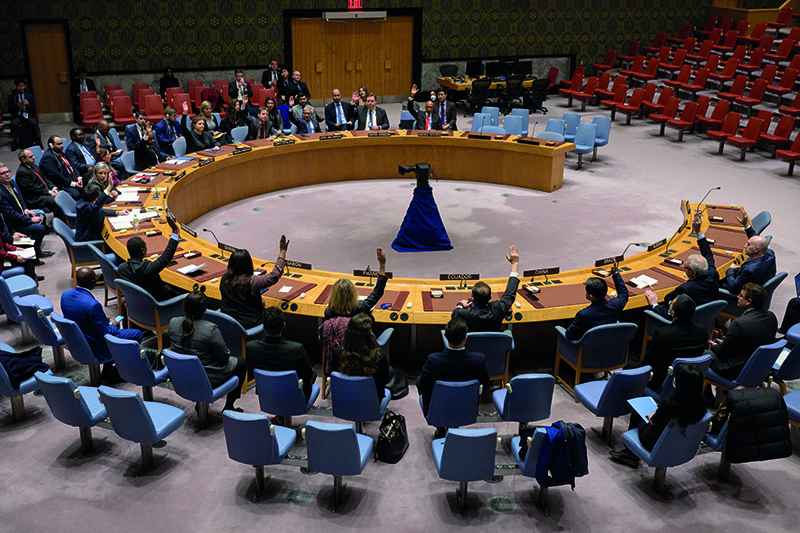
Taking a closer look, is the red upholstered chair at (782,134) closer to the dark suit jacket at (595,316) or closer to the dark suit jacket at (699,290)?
the dark suit jacket at (699,290)

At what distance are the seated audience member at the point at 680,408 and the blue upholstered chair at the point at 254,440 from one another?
2423 millimetres

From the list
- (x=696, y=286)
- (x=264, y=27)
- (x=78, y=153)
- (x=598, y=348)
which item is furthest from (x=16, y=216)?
(x=264, y=27)

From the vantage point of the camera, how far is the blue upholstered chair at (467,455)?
449cm

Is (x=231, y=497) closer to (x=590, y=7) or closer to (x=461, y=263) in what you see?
(x=461, y=263)

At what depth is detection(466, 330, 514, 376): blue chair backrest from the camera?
5.76 metres

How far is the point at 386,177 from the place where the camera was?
13344mm

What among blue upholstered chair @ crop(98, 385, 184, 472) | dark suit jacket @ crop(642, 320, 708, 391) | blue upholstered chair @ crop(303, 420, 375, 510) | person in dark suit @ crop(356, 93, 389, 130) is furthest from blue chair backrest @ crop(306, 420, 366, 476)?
person in dark suit @ crop(356, 93, 389, 130)

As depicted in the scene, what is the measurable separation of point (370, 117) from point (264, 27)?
589 cm

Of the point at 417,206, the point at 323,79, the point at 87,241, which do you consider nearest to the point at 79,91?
the point at 323,79

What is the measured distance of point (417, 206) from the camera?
946cm

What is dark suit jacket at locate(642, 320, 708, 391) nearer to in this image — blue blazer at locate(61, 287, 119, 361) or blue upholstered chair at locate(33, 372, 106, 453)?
blue upholstered chair at locate(33, 372, 106, 453)

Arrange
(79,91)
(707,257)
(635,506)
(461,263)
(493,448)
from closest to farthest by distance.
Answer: (493,448), (635,506), (707,257), (461,263), (79,91)

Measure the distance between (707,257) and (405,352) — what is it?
313 cm

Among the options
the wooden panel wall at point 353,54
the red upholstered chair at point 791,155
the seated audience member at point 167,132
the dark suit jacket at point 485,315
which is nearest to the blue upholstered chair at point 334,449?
the dark suit jacket at point 485,315
